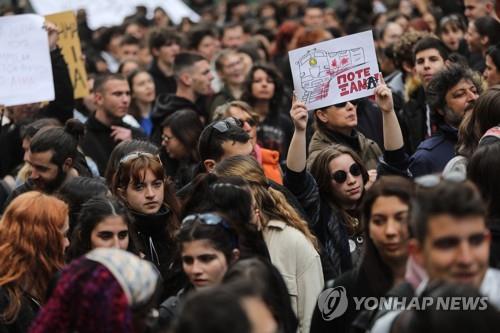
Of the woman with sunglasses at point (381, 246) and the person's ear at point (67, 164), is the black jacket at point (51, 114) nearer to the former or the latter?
the person's ear at point (67, 164)

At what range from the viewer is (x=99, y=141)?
10008mm

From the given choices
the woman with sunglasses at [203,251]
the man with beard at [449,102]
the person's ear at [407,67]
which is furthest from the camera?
the person's ear at [407,67]

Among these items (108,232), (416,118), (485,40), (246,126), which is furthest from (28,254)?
(485,40)

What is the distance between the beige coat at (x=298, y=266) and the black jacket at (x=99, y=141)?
3.84 metres

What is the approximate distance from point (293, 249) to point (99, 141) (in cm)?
424

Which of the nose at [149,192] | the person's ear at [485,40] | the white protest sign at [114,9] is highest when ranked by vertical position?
the white protest sign at [114,9]

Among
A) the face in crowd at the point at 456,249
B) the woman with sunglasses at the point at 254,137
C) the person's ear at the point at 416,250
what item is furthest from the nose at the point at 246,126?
the face in crowd at the point at 456,249

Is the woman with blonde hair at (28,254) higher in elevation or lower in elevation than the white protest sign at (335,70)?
lower

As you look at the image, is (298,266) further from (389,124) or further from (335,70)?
(335,70)

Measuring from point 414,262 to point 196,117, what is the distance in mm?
5118

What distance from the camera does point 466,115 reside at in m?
7.31

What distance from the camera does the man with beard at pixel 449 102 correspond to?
7.64 meters

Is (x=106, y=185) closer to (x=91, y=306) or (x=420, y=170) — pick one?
(x=420, y=170)

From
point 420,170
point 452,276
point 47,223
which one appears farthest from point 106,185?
point 452,276
